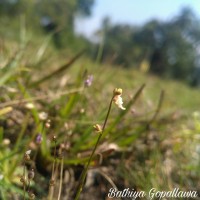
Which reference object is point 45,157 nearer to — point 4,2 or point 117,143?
point 117,143

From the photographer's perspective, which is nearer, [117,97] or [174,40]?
[117,97]

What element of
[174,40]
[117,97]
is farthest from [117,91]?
[174,40]

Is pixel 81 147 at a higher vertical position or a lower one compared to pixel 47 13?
higher

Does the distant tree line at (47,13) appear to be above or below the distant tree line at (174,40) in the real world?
above

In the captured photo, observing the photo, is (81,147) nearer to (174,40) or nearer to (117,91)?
(117,91)

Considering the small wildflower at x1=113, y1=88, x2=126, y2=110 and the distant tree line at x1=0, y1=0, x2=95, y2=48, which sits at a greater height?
the small wildflower at x1=113, y1=88, x2=126, y2=110

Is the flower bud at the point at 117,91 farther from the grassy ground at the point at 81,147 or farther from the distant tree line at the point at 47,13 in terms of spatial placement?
the distant tree line at the point at 47,13

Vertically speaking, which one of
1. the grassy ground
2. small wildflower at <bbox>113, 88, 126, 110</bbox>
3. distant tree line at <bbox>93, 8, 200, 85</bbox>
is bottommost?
distant tree line at <bbox>93, 8, 200, 85</bbox>

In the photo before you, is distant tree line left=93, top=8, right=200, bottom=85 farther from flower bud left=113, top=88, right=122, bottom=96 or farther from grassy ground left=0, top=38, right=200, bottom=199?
flower bud left=113, top=88, right=122, bottom=96

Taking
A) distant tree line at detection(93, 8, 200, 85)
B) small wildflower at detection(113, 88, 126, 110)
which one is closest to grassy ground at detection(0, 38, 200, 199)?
small wildflower at detection(113, 88, 126, 110)

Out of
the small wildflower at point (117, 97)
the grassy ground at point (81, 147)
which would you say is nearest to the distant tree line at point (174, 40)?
the grassy ground at point (81, 147)

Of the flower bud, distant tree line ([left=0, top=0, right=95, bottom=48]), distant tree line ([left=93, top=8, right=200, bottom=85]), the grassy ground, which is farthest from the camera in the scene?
distant tree line ([left=93, top=8, right=200, bottom=85])
